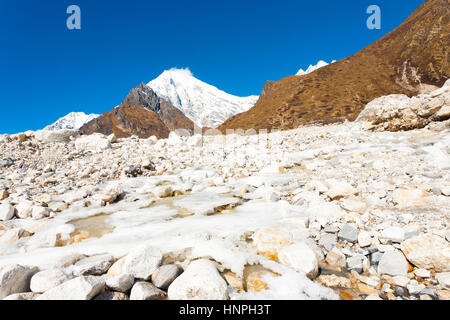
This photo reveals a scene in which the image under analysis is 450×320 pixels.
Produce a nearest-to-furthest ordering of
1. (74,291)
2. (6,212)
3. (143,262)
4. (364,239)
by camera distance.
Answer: (74,291) < (143,262) < (364,239) < (6,212)

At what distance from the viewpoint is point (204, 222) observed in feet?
13.1

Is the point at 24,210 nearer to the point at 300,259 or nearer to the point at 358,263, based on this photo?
the point at 300,259

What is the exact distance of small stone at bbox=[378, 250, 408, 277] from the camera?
2.33 metres

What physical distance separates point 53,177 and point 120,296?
A: 7.04m

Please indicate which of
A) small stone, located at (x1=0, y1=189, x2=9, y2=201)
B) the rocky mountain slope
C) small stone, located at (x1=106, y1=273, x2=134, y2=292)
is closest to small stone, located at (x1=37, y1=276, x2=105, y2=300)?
small stone, located at (x1=106, y1=273, x2=134, y2=292)

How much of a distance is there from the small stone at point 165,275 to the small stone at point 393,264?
7.53ft

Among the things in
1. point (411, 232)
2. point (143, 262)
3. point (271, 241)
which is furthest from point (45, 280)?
point (411, 232)

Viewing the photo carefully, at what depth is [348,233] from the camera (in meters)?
2.96

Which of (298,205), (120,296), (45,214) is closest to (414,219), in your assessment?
(298,205)

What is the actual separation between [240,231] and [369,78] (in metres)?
39.7

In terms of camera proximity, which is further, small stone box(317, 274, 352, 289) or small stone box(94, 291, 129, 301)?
small stone box(317, 274, 352, 289)

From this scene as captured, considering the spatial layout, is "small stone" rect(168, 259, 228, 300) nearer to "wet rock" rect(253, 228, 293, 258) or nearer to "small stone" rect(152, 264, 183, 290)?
"small stone" rect(152, 264, 183, 290)
